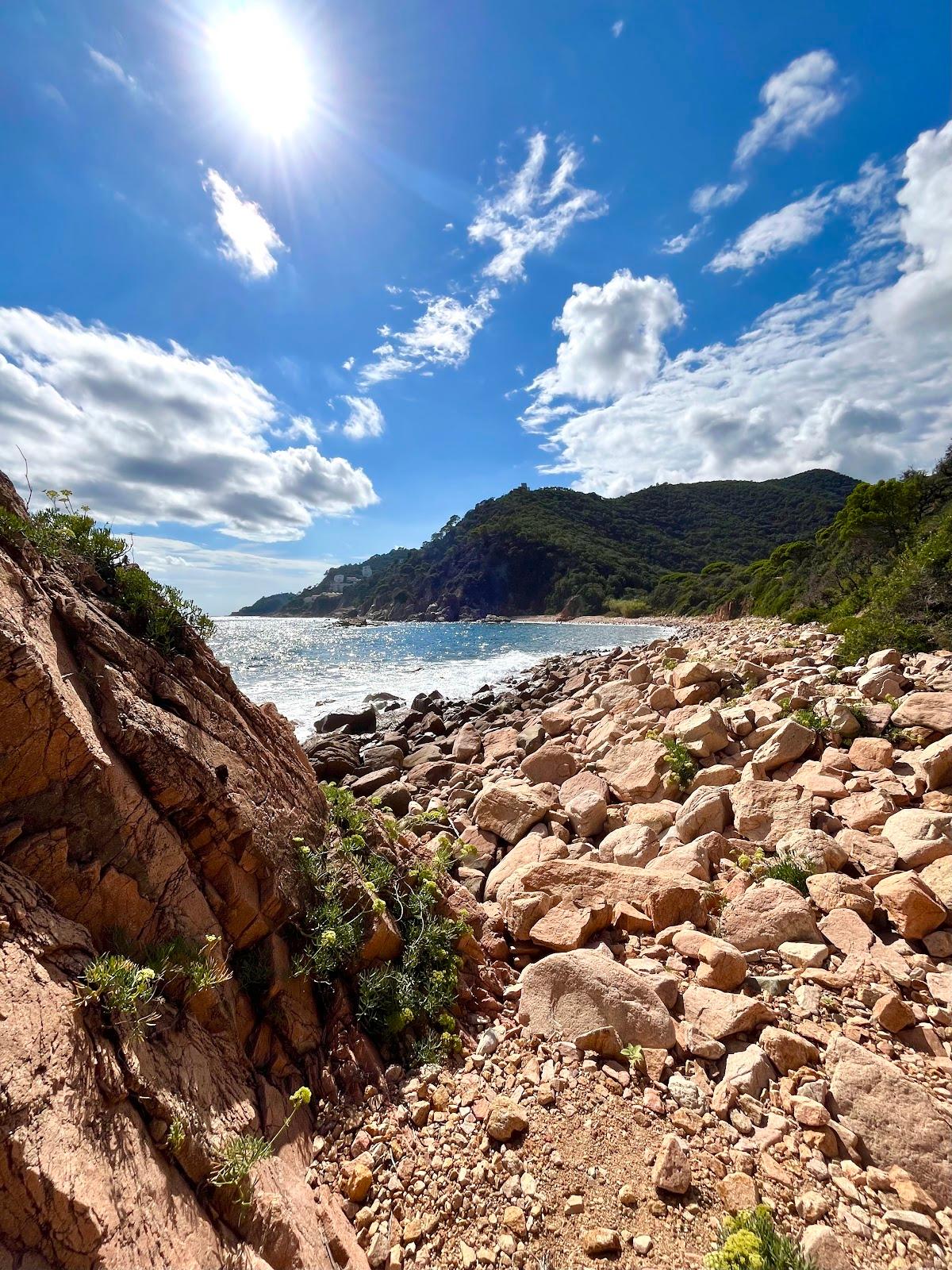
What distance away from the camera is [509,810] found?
7223mm

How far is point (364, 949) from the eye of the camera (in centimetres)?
385

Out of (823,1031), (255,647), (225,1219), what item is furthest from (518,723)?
(255,647)

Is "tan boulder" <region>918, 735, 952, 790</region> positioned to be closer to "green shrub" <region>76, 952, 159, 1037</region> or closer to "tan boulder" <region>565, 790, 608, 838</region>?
"tan boulder" <region>565, 790, 608, 838</region>

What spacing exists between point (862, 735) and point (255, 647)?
54113 mm

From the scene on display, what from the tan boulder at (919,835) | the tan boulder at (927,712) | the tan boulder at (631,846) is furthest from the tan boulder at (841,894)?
the tan boulder at (927,712)

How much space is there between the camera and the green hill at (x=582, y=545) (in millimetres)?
124312

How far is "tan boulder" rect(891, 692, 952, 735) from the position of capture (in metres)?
6.48

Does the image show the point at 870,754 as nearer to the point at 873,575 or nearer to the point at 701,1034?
the point at 701,1034

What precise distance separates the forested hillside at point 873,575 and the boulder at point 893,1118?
10.5 meters

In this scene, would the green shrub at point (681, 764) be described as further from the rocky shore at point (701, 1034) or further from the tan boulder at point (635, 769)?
the rocky shore at point (701, 1034)

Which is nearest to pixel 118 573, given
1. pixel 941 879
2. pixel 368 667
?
pixel 941 879

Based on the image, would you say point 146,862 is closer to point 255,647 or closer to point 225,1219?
point 225,1219

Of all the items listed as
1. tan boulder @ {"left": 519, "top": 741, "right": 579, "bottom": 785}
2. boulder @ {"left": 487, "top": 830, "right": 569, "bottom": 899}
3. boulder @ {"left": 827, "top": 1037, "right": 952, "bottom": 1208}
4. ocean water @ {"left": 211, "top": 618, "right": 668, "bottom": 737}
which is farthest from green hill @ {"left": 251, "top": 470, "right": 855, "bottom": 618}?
boulder @ {"left": 827, "top": 1037, "right": 952, "bottom": 1208}

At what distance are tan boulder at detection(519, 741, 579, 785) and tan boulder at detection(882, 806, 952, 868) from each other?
496 centimetres
